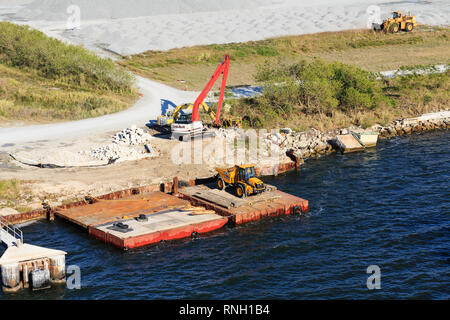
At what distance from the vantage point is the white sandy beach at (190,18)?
11406 centimetres

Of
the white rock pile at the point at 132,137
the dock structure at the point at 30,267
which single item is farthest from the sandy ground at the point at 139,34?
the dock structure at the point at 30,267

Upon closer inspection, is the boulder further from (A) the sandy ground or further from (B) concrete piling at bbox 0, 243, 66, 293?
(B) concrete piling at bbox 0, 243, 66, 293

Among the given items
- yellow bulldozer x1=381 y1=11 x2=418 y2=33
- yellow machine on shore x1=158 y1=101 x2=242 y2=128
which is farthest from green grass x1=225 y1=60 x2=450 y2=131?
yellow bulldozer x1=381 y1=11 x2=418 y2=33

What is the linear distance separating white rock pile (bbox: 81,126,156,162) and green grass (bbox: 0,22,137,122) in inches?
448

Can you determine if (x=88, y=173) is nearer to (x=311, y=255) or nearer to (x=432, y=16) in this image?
(x=311, y=255)

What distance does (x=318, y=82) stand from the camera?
7138 cm

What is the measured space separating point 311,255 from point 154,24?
302 ft

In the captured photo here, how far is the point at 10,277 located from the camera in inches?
1372

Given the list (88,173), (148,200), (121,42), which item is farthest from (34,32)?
(148,200)

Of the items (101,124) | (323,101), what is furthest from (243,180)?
(323,101)

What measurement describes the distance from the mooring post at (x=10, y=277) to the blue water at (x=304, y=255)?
59 centimetres

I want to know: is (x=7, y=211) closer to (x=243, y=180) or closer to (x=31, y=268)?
(x=31, y=268)

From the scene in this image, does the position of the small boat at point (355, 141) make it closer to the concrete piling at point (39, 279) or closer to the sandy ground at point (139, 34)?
the sandy ground at point (139, 34)

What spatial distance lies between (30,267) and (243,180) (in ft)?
56.9
